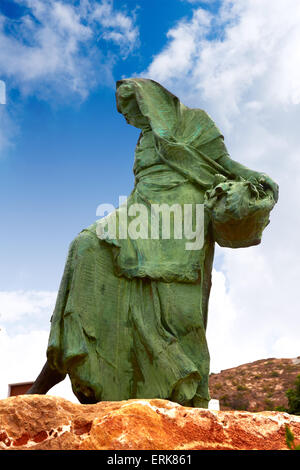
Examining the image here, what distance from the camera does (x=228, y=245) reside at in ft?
16.5

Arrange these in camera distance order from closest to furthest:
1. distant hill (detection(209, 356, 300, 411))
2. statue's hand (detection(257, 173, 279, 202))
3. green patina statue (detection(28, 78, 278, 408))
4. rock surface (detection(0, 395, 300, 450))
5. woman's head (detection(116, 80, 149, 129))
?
rock surface (detection(0, 395, 300, 450))
green patina statue (detection(28, 78, 278, 408))
statue's hand (detection(257, 173, 279, 202))
woman's head (detection(116, 80, 149, 129))
distant hill (detection(209, 356, 300, 411))

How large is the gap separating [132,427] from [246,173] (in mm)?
3049

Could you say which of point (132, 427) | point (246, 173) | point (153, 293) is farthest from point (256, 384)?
point (132, 427)

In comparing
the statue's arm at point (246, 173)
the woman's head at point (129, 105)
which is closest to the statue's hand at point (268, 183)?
the statue's arm at point (246, 173)

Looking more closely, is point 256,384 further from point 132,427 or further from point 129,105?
point 132,427

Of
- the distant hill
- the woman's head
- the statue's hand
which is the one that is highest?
the woman's head

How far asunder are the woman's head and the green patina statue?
1.95 feet

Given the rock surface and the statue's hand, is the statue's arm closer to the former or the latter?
the statue's hand

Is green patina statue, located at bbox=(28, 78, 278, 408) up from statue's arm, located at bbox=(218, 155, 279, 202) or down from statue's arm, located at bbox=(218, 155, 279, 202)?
down

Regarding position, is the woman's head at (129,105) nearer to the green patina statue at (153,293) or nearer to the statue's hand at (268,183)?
the green patina statue at (153,293)

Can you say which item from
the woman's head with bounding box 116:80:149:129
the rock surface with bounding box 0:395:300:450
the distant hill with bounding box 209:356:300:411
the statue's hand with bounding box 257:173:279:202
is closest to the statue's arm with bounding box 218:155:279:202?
the statue's hand with bounding box 257:173:279:202

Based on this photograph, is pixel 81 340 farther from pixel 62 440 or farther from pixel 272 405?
pixel 272 405

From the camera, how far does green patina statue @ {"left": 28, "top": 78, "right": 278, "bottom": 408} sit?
14.4 feet
